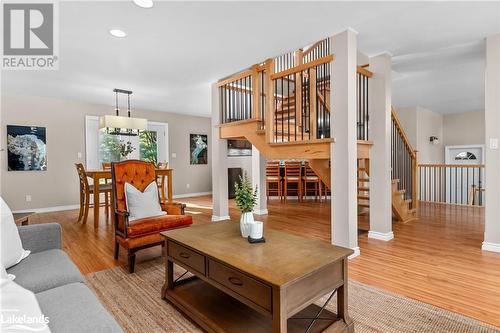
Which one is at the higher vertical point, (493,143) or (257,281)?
(493,143)

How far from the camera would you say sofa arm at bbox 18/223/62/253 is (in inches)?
73.4

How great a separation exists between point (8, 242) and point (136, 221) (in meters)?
1.32

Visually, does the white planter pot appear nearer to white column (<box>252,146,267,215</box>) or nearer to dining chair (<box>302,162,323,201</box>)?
white column (<box>252,146,267,215</box>)

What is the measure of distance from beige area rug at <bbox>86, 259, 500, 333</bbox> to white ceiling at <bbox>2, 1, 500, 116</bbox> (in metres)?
2.48

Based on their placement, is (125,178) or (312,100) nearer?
(125,178)

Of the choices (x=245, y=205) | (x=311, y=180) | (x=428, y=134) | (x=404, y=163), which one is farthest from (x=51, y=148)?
(x=428, y=134)

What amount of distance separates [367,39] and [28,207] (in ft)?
22.1

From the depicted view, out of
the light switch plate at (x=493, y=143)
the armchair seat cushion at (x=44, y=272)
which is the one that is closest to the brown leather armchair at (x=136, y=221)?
the armchair seat cushion at (x=44, y=272)

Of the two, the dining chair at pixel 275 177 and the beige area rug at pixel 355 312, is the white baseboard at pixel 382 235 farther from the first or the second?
the dining chair at pixel 275 177

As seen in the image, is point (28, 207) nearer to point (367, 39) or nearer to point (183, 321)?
point (183, 321)

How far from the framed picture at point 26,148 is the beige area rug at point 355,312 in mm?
4478

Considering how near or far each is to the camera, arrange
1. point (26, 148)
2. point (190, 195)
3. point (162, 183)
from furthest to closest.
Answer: point (190, 195) → point (26, 148) → point (162, 183)

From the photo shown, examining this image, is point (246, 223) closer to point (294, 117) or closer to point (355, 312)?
point (355, 312)

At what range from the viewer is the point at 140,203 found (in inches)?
118
